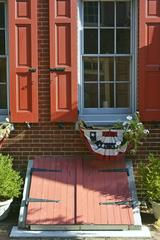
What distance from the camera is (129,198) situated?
6.88m

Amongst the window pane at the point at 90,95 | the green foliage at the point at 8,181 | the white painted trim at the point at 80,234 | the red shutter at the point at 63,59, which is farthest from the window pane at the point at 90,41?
the white painted trim at the point at 80,234

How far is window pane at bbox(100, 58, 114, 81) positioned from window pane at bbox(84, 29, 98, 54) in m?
0.21

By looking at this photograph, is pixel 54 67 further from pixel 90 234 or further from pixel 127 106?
pixel 90 234

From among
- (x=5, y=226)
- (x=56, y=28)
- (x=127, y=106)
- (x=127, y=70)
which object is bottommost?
(x=5, y=226)

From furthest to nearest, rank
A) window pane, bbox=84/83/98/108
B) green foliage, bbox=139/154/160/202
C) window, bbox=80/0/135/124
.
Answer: window pane, bbox=84/83/98/108 < window, bbox=80/0/135/124 < green foliage, bbox=139/154/160/202

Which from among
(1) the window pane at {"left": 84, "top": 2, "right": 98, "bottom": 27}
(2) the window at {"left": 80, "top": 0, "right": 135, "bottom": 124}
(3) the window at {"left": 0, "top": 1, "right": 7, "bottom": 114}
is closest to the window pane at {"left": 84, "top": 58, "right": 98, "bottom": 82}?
(2) the window at {"left": 80, "top": 0, "right": 135, "bottom": 124}

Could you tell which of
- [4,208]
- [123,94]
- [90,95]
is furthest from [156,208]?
[4,208]

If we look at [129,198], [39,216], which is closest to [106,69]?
[129,198]

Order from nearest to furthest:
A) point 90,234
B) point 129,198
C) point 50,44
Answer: point 90,234 < point 129,198 < point 50,44

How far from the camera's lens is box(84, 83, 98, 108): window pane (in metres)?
7.67

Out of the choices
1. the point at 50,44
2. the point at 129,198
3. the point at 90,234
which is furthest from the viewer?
the point at 50,44

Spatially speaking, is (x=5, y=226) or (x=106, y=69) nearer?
(x=5, y=226)

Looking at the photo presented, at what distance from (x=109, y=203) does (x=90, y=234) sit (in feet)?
1.88

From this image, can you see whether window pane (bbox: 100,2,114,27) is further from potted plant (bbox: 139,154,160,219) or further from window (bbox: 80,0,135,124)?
potted plant (bbox: 139,154,160,219)
